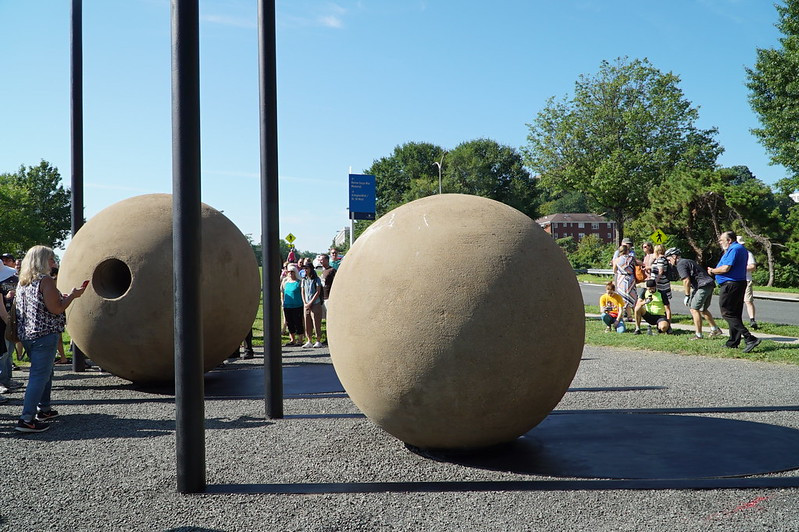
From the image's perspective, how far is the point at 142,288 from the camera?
28.0 ft

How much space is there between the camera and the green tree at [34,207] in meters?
51.7

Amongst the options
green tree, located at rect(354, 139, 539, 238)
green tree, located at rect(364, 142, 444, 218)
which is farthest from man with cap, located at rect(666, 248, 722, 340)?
green tree, located at rect(364, 142, 444, 218)

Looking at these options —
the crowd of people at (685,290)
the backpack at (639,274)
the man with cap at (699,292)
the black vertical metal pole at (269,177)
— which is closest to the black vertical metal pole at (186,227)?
the black vertical metal pole at (269,177)

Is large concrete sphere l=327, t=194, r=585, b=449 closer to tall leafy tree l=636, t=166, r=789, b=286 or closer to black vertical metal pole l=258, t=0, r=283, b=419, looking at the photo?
black vertical metal pole l=258, t=0, r=283, b=419

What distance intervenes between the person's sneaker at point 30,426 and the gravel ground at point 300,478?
0.09m

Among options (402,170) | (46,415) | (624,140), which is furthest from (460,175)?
(46,415)

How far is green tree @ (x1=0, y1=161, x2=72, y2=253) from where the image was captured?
5172 centimetres

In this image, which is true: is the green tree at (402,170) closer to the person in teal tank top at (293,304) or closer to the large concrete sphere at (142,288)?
the person in teal tank top at (293,304)

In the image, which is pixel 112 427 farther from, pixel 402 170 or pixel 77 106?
pixel 402 170

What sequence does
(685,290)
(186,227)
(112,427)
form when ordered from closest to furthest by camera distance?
(186,227) → (112,427) → (685,290)

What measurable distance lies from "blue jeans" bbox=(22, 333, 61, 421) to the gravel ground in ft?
1.01

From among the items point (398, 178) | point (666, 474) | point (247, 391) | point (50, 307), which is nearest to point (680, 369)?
point (666, 474)

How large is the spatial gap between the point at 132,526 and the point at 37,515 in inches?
30.7

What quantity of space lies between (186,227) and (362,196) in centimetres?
2977
